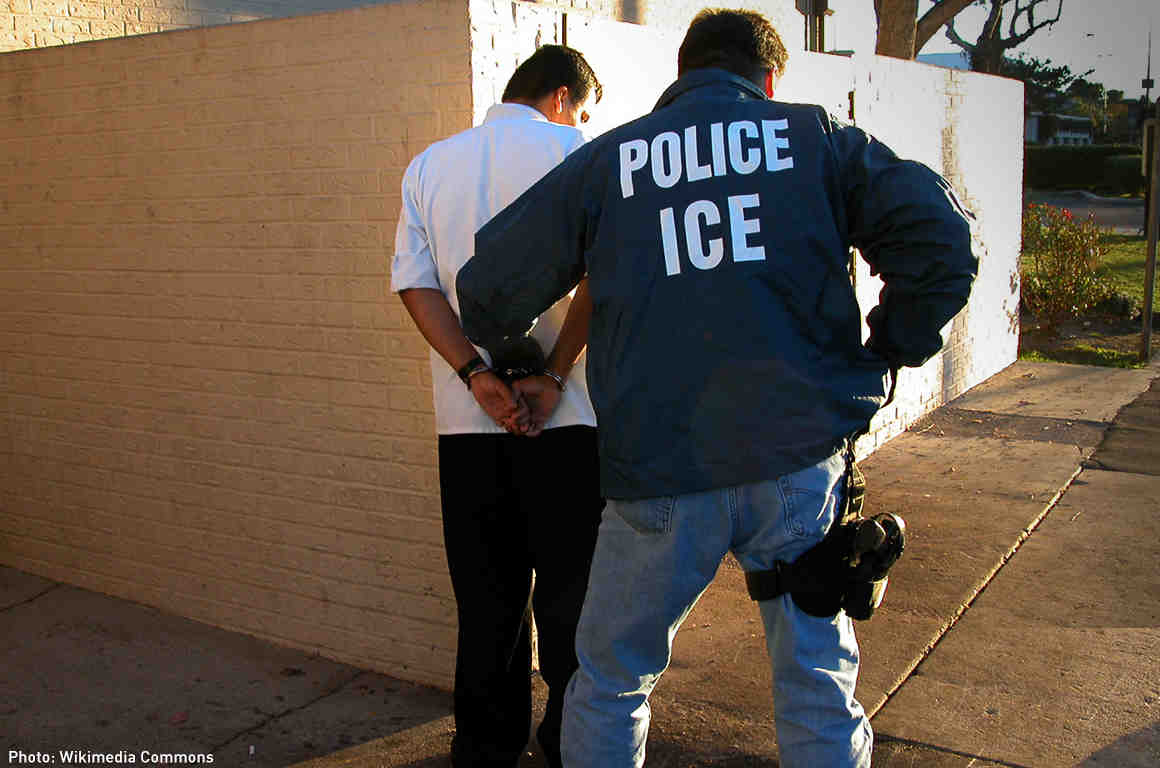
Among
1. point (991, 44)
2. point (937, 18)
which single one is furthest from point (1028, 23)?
point (937, 18)

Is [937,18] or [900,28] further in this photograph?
[937,18]

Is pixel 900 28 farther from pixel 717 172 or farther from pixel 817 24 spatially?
pixel 717 172

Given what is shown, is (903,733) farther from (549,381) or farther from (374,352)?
(374,352)

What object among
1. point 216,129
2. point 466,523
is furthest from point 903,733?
point 216,129

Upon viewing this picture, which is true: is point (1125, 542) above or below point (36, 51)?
below

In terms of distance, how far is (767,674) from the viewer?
390 centimetres

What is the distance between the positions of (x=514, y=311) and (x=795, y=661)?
957 millimetres

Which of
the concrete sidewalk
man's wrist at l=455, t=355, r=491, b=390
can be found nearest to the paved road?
the concrete sidewalk

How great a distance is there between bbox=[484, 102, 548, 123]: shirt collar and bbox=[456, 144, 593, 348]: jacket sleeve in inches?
25.8

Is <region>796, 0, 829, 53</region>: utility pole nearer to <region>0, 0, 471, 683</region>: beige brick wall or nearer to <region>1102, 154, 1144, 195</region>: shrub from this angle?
<region>0, 0, 471, 683</region>: beige brick wall

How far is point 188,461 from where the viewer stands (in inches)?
175

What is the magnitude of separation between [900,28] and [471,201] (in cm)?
1038

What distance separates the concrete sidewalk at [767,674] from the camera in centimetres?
346

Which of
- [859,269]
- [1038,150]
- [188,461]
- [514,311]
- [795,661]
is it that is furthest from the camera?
[1038,150]
